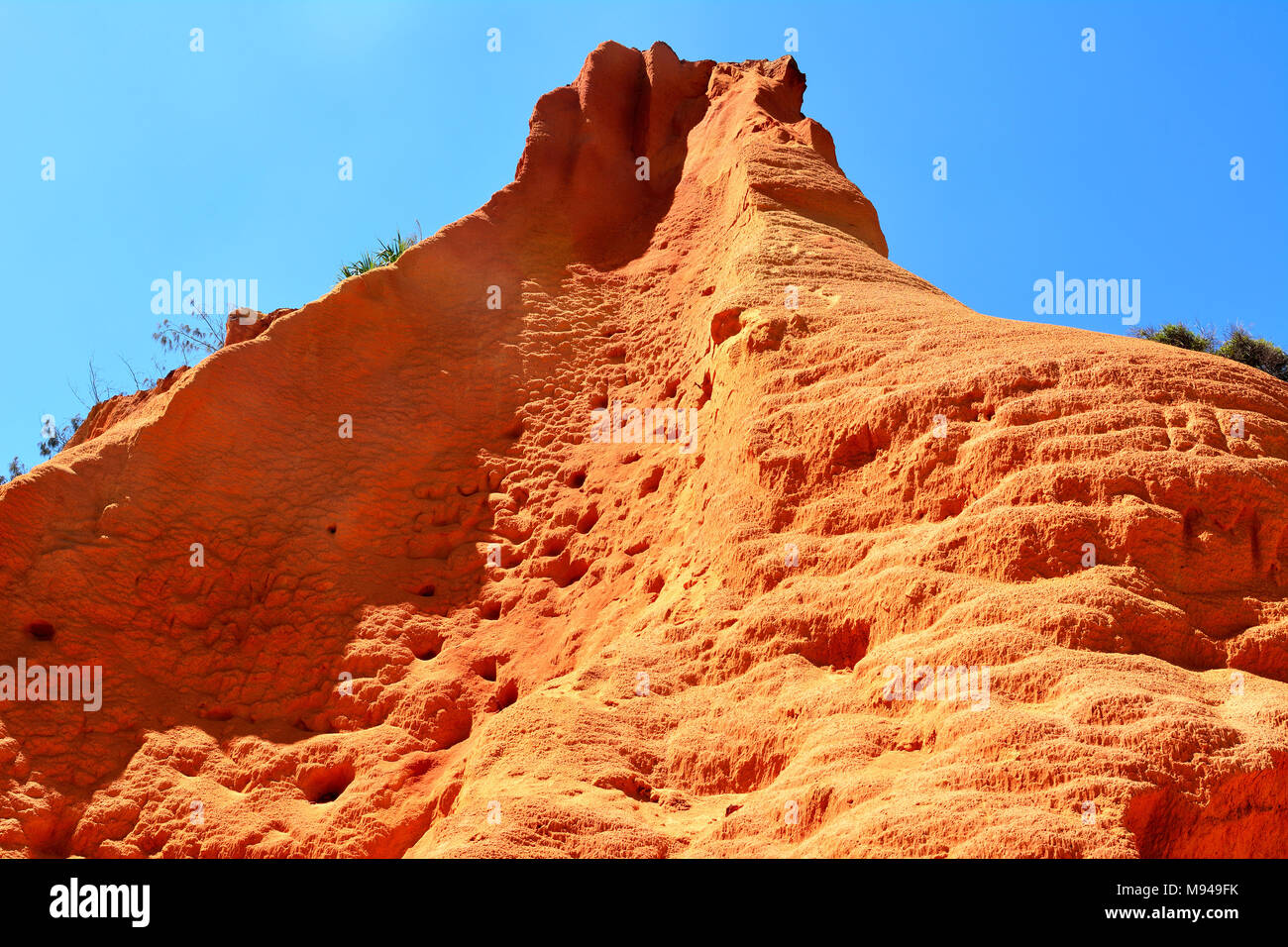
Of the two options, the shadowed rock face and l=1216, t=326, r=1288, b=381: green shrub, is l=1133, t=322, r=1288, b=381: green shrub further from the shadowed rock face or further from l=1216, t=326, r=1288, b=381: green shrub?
the shadowed rock face

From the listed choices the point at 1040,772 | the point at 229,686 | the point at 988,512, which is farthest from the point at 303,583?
the point at 1040,772

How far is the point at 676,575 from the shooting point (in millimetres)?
6375

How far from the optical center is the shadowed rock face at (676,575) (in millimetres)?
4199

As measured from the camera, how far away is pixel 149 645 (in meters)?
6.98

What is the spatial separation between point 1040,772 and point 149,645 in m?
5.60

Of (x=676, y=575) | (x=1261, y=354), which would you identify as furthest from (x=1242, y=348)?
(x=676, y=575)

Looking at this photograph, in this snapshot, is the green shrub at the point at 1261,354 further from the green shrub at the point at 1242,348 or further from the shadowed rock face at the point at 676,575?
the shadowed rock face at the point at 676,575

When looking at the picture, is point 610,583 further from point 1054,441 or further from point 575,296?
point 575,296

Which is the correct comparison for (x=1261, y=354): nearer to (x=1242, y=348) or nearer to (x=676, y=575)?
(x=1242, y=348)

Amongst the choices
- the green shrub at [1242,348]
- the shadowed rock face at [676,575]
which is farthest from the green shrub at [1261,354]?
the shadowed rock face at [676,575]

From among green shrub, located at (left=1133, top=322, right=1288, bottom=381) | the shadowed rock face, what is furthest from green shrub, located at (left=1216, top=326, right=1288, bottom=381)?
the shadowed rock face

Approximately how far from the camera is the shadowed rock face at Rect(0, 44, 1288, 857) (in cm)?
420

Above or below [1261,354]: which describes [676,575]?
below

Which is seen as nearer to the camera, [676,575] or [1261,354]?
[676,575]
